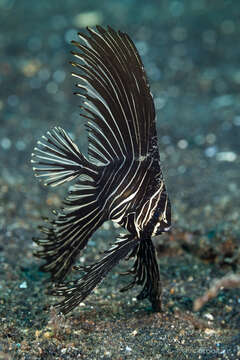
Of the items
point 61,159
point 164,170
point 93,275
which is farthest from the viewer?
point 61,159

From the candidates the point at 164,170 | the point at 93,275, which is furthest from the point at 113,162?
the point at 93,275

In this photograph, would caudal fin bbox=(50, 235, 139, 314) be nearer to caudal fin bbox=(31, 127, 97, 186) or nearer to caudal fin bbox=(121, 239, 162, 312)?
caudal fin bbox=(121, 239, 162, 312)

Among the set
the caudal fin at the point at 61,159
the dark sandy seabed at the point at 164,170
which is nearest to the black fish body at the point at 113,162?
the caudal fin at the point at 61,159

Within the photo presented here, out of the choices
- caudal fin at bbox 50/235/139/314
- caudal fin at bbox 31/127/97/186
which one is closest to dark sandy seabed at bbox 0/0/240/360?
caudal fin at bbox 50/235/139/314

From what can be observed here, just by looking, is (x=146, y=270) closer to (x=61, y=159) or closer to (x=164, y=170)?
(x=164, y=170)

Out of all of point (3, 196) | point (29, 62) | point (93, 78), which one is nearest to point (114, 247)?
point (93, 78)

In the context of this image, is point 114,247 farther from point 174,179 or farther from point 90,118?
point 174,179

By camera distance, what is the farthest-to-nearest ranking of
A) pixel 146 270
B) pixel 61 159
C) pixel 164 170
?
pixel 146 270 < pixel 61 159 < pixel 164 170
